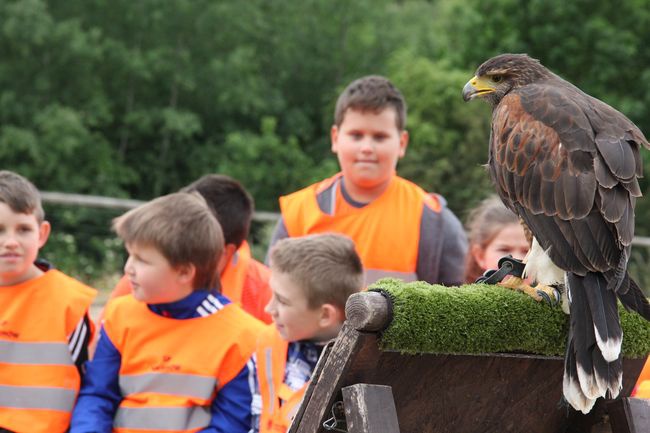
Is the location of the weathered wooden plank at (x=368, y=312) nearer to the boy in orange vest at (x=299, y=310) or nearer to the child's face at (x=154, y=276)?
the boy in orange vest at (x=299, y=310)

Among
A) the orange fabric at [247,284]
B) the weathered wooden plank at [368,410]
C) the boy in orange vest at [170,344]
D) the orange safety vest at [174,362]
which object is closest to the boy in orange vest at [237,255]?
the orange fabric at [247,284]

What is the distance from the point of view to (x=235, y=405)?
3.50 meters

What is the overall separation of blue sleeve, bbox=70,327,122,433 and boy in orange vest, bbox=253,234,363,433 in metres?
0.55

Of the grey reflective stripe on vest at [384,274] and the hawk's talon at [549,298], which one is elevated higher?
the hawk's talon at [549,298]

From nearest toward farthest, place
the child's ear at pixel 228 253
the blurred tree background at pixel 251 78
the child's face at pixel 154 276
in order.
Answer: the child's face at pixel 154 276
the child's ear at pixel 228 253
the blurred tree background at pixel 251 78

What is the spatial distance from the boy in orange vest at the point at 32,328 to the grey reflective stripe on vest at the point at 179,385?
327mm

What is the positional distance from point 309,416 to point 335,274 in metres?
1.48

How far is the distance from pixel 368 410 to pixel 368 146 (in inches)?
110

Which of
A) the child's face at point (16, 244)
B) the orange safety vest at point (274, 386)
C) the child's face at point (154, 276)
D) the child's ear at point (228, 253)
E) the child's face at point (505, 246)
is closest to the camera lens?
the orange safety vest at point (274, 386)

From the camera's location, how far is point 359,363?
6.29ft

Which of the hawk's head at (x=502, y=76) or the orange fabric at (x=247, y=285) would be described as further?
the orange fabric at (x=247, y=285)

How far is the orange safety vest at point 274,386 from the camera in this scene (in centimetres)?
323

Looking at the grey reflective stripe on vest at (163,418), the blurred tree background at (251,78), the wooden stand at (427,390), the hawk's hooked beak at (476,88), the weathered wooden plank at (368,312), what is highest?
the hawk's hooked beak at (476,88)

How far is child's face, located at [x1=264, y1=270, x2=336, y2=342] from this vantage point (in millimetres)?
3371
